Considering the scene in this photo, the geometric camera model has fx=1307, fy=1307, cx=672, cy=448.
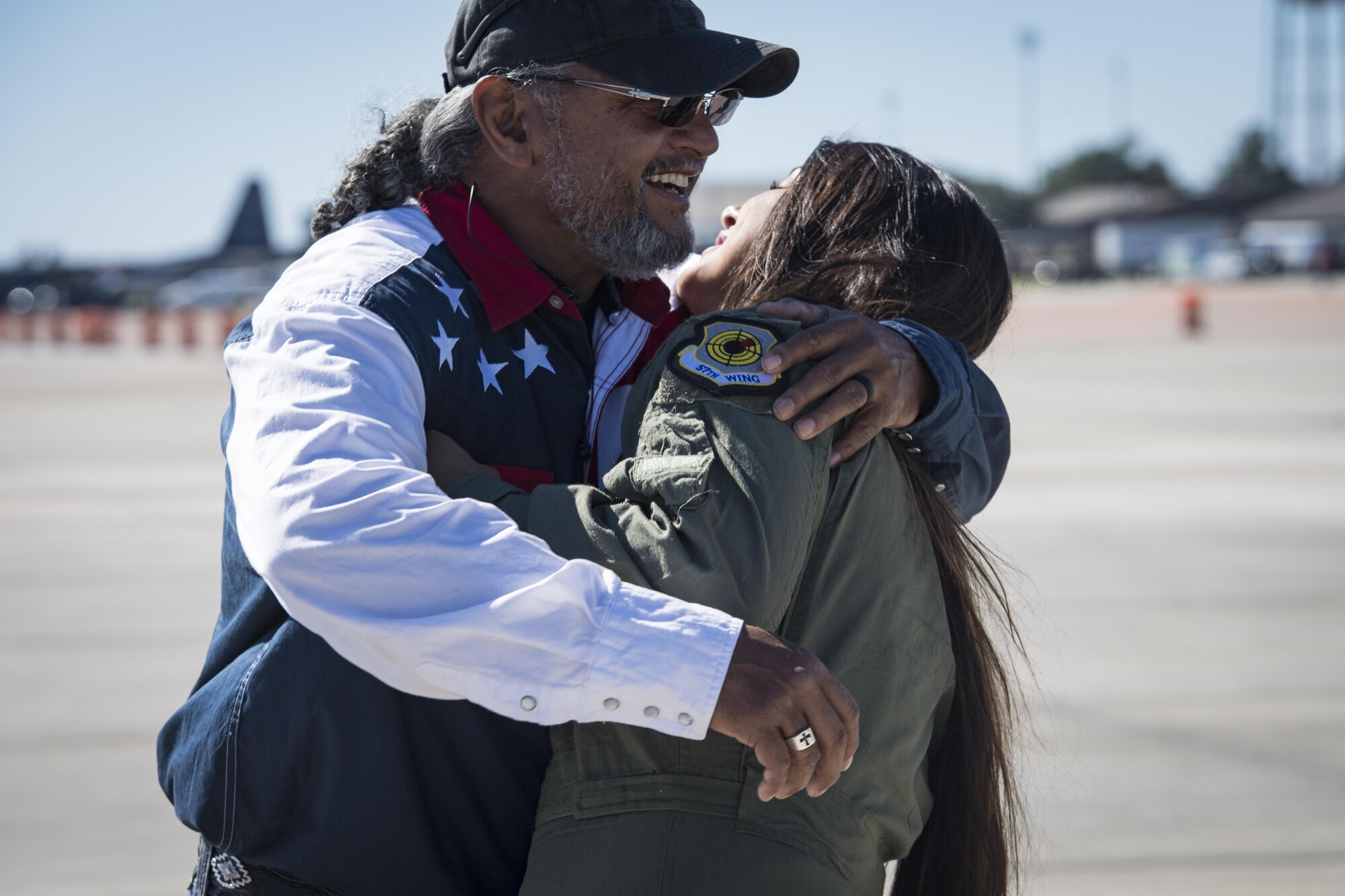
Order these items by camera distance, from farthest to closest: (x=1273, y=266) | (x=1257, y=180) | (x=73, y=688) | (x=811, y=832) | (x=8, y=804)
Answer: (x=1257, y=180) → (x=1273, y=266) → (x=73, y=688) → (x=8, y=804) → (x=811, y=832)

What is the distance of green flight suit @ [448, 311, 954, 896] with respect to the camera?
148 centimetres

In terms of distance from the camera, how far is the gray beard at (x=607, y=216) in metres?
2.11

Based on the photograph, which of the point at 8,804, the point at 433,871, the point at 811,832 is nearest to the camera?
the point at 811,832

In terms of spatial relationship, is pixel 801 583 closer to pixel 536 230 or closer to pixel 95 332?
pixel 536 230

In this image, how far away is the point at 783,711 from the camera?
1.44 meters

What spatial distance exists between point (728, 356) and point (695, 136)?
715 millimetres

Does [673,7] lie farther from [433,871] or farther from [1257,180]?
[1257,180]

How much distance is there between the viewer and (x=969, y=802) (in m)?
1.91

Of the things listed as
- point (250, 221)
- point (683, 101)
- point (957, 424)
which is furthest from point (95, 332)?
point (957, 424)

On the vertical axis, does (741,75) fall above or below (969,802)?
above

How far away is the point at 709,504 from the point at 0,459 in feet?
35.2

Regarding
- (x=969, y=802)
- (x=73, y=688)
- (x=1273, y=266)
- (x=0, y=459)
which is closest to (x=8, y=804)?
(x=73, y=688)

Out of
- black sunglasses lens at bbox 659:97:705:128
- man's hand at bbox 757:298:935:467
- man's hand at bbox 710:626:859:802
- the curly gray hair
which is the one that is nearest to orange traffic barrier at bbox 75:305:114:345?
the curly gray hair

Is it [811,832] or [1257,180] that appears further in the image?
[1257,180]
